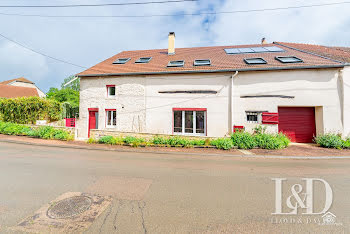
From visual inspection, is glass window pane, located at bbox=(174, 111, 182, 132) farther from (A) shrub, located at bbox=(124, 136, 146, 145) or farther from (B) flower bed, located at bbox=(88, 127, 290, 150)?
(A) shrub, located at bbox=(124, 136, 146, 145)

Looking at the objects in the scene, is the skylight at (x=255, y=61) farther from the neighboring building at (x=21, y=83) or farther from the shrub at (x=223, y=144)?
the neighboring building at (x=21, y=83)

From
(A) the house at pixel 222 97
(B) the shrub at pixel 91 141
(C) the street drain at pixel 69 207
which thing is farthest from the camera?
(A) the house at pixel 222 97

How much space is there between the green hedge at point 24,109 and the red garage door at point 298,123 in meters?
18.4

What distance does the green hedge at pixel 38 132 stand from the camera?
909cm

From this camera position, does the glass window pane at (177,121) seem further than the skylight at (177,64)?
No

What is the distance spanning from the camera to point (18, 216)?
88.4 inches

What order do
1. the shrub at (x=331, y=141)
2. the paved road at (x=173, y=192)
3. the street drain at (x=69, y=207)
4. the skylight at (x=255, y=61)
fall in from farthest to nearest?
the skylight at (x=255, y=61) < the shrub at (x=331, y=141) < the street drain at (x=69, y=207) < the paved road at (x=173, y=192)

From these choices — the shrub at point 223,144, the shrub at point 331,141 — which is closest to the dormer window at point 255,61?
the shrub at point 331,141

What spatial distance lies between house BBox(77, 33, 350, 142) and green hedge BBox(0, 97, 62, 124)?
4051 mm

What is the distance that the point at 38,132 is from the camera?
9391 mm

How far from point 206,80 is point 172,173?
7.26 metres

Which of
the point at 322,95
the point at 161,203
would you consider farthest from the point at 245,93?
the point at 161,203

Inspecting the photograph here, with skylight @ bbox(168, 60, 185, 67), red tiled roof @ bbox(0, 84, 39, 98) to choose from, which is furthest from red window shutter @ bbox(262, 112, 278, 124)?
red tiled roof @ bbox(0, 84, 39, 98)

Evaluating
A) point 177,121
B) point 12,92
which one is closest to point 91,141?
point 177,121
